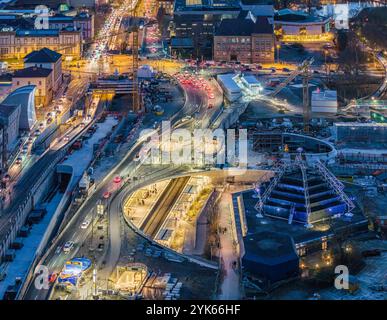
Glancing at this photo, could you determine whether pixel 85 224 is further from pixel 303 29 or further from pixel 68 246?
pixel 303 29

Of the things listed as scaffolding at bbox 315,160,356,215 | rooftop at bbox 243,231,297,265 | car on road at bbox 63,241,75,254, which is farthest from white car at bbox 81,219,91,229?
scaffolding at bbox 315,160,356,215

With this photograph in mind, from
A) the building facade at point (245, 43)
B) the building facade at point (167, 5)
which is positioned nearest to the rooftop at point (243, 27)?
the building facade at point (245, 43)

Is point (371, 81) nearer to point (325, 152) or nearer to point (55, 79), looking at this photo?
point (325, 152)

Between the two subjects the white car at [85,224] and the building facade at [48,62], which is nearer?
the white car at [85,224]

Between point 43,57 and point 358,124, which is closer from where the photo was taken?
point 358,124

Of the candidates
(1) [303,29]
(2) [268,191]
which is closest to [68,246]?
(2) [268,191]

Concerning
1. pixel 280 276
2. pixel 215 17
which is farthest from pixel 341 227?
pixel 215 17

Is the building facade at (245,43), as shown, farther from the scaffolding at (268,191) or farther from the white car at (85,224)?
the white car at (85,224)
